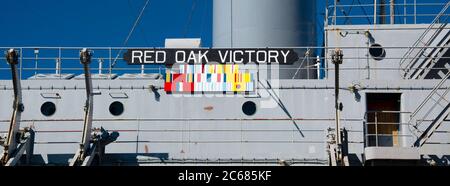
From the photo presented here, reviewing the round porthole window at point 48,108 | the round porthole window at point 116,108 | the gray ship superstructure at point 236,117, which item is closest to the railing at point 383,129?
the gray ship superstructure at point 236,117

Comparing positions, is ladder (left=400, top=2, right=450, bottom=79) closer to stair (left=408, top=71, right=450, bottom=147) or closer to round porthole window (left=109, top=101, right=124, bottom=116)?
stair (left=408, top=71, right=450, bottom=147)

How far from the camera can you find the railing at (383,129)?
22.3m

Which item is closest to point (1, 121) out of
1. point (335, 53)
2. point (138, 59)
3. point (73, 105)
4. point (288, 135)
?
point (73, 105)

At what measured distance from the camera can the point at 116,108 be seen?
2252 cm

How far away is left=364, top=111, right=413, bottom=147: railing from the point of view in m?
22.3

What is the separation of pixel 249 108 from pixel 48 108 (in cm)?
489

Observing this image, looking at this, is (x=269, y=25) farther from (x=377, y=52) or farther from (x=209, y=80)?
(x=209, y=80)

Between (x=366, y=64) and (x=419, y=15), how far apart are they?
7.91 ft

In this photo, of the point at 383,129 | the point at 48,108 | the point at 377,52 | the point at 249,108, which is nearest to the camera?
the point at 249,108

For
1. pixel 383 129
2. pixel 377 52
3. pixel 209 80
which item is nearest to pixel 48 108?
pixel 209 80

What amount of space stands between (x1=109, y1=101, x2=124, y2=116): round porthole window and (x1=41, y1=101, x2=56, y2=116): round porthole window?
1406 mm

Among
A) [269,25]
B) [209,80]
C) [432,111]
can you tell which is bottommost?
[432,111]

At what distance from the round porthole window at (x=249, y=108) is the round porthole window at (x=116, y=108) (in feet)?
9.69

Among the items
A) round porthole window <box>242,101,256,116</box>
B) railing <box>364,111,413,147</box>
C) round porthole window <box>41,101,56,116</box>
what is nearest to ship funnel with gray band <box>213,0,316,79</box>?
railing <box>364,111,413,147</box>
